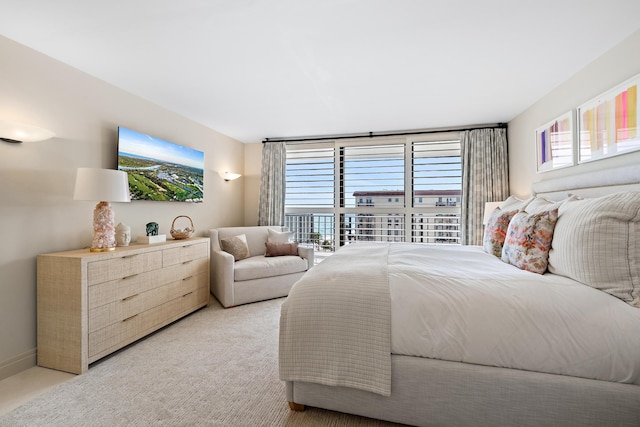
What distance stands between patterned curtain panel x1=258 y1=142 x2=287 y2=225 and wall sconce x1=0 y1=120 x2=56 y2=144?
2.96 metres

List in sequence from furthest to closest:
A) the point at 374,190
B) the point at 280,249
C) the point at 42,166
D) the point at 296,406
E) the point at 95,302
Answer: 1. the point at 374,190
2. the point at 280,249
3. the point at 42,166
4. the point at 95,302
5. the point at 296,406

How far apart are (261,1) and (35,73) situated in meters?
1.91

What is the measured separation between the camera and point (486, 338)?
48.7 inches

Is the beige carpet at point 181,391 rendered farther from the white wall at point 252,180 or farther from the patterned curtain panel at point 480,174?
the patterned curtain panel at point 480,174

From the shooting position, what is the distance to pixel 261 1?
1604 mm

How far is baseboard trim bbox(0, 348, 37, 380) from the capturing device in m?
1.87

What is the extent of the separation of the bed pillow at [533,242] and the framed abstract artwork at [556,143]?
1294mm

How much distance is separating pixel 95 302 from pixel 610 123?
13.5 feet

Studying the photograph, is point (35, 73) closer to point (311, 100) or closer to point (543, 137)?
point (311, 100)

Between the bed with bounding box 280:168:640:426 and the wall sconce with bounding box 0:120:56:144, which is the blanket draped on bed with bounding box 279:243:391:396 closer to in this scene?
the bed with bounding box 280:168:640:426

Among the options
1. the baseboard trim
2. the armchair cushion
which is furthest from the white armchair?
the baseboard trim

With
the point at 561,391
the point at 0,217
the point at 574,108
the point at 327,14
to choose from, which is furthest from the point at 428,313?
the point at 0,217

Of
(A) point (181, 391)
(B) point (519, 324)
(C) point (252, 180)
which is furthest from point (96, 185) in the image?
(C) point (252, 180)

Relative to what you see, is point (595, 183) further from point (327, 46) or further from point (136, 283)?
point (136, 283)
